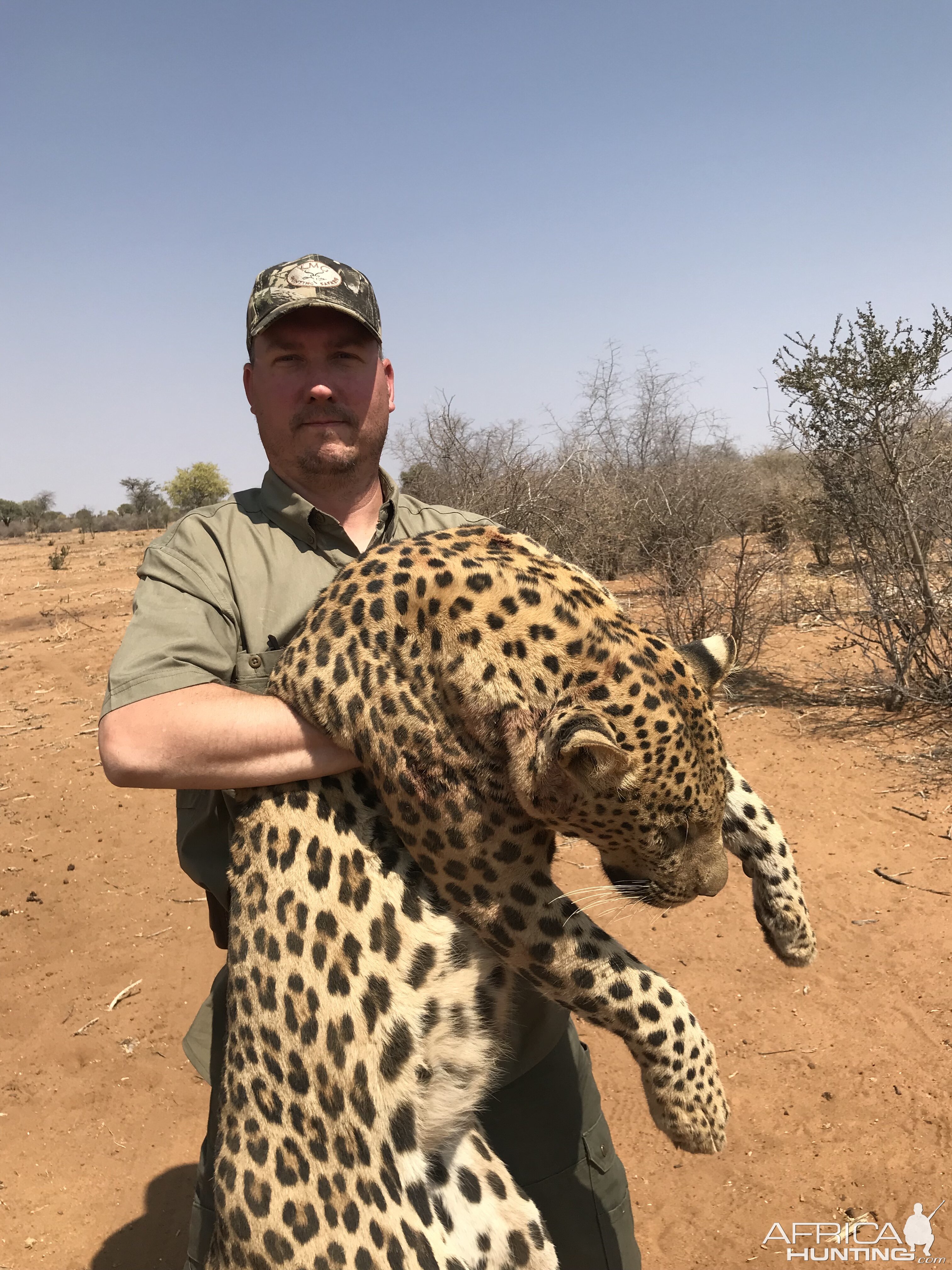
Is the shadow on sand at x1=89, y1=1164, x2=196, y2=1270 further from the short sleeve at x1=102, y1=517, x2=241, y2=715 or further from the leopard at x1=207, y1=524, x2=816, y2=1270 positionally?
the short sleeve at x1=102, y1=517, x2=241, y2=715

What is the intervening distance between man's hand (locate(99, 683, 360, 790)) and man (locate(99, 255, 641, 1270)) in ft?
0.23

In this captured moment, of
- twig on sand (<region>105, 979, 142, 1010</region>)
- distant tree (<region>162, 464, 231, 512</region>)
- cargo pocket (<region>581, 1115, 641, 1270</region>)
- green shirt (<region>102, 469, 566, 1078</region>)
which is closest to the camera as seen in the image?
green shirt (<region>102, 469, 566, 1078</region>)

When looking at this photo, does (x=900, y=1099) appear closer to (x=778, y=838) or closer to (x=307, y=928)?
(x=778, y=838)

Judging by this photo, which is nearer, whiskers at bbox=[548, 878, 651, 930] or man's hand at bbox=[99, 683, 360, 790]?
man's hand at bbox=[99, 683, 360, 790]

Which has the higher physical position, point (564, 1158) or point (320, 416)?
point (320, 416)

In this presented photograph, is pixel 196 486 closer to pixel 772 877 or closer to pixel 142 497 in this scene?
pixel 142 497

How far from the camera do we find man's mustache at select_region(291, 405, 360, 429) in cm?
300

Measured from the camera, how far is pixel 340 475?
120 inches

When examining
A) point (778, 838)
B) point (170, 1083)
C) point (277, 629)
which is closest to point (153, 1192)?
point (170, 1083)

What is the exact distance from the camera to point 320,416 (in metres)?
3.01

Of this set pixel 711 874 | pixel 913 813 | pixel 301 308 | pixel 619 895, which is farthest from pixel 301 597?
pixel 913 813

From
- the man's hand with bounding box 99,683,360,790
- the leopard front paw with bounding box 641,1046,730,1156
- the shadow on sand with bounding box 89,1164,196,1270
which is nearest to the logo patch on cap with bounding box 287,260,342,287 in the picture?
the man's hand with bounding box 99,683,360,790

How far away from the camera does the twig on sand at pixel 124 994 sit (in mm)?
5926

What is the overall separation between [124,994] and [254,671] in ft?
14.6
